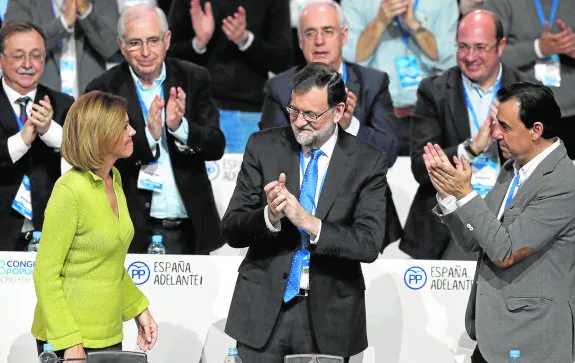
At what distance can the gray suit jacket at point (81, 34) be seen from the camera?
736cm

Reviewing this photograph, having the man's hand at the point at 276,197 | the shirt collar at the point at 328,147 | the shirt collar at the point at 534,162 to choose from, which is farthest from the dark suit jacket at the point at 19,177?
the shirt collar at the point at 534,162

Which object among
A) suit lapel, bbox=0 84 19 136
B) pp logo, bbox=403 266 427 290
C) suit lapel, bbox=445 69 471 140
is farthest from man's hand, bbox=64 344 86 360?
suit lapel, bbox=445 69 471 140

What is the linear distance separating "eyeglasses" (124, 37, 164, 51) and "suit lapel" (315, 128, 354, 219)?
182cm

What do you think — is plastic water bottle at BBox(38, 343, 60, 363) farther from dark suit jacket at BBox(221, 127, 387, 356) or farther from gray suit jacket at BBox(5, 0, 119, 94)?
gray suit jacket at BBox(5, 0, 119, 94)

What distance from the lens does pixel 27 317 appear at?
5.18 metres

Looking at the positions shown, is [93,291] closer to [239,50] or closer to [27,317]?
[27,317]

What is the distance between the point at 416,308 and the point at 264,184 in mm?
1140

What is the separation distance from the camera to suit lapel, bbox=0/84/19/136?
6.00 metres

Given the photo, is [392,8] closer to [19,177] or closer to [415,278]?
[415,278]

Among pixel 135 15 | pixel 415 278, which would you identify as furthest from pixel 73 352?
pixel 135 15

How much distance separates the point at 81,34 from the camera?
754cm

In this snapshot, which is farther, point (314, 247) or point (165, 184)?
point (165, 184)

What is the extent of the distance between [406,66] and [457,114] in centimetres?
136

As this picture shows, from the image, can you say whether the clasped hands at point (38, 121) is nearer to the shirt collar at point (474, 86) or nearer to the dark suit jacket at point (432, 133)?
the dark suit jacket at point (432, 133)
